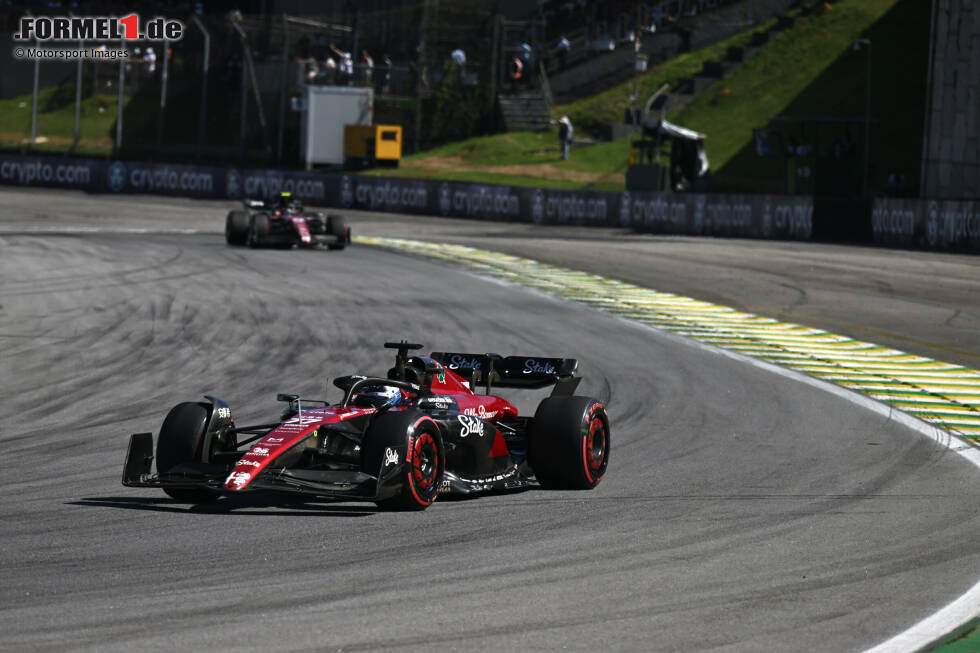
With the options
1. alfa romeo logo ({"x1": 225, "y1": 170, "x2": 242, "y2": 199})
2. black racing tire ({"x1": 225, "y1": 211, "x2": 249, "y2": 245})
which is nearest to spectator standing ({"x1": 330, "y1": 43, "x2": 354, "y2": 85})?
alfa romeo logo ({"x1": 225, "y1": 170, "x2": 242, "y2": 199})

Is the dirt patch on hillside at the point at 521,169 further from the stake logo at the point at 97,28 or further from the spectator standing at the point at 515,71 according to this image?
the stake logo at the point at 97,28


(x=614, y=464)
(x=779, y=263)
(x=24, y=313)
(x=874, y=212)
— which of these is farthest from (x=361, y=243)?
(x=614, y=464)

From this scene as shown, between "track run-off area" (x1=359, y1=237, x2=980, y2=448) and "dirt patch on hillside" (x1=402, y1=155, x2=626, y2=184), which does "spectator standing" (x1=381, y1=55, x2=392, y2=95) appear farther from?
"track run-off area" (x1=359, y1=237, x2=980, y2=448)

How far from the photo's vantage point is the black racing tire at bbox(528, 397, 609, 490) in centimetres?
1047

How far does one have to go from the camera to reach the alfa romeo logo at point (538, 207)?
49094mm

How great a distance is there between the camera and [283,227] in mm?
34938

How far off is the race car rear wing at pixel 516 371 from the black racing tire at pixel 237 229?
24.7 m

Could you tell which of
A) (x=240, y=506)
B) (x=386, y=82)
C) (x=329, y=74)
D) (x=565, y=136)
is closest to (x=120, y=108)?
(x=329, y=74)

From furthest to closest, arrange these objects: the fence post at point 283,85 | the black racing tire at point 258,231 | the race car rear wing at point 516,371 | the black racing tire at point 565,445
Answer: the fence post at point 283,85 < the black racing tire at point 258,231 < the race car rear wing at point 516,371 < the black racing tire at point 565,445

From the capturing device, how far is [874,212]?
134 feet

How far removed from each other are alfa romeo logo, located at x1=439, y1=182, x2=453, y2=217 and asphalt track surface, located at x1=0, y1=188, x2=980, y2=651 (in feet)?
96.7

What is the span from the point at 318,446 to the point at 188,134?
57.8m

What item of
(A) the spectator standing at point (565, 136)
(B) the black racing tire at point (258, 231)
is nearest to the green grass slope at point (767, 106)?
(A) the spectator standing at point (565, 136)

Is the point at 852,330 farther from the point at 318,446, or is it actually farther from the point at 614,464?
the point at 318,446
